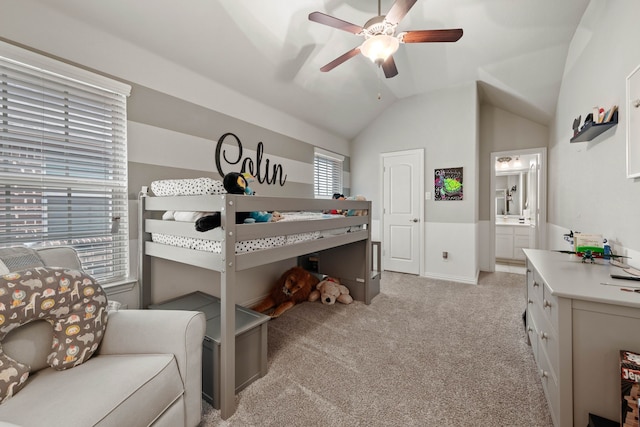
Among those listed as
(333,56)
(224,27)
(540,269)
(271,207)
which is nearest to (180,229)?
(271,207)

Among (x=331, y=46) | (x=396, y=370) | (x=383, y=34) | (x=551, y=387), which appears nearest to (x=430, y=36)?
(x=383, y=34)

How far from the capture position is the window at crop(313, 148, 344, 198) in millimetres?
4039

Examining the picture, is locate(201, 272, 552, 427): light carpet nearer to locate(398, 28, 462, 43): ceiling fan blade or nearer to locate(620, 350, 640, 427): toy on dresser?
locate(620, 350, 640, 427): toy on dresser

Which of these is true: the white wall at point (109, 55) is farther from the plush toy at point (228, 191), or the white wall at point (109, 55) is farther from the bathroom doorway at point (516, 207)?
the bathroom doorway at point (516, 207)

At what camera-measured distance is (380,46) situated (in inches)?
74.4

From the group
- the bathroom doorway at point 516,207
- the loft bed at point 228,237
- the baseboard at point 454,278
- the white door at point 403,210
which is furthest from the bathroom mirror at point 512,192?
the loft bed at point 228,237

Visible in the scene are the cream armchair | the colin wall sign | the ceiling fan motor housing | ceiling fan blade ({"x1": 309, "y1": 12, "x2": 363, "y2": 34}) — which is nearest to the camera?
the cream armchair

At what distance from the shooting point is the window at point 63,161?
4.89ft

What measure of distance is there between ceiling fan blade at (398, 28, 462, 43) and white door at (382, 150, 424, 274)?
2.27 meters

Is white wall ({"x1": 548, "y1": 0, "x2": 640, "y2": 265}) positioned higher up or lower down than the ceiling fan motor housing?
lower down

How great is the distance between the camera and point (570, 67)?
2621 mm

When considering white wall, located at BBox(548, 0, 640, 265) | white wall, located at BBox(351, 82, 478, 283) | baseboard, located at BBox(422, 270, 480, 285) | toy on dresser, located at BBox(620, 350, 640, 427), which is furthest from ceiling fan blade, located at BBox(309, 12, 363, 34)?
baseboard, located at BBox(422, 270, 480, 285)

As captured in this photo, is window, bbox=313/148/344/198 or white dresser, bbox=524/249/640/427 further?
window, bbox=313/148/344/198

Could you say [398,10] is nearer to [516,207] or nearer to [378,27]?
[378,27]
